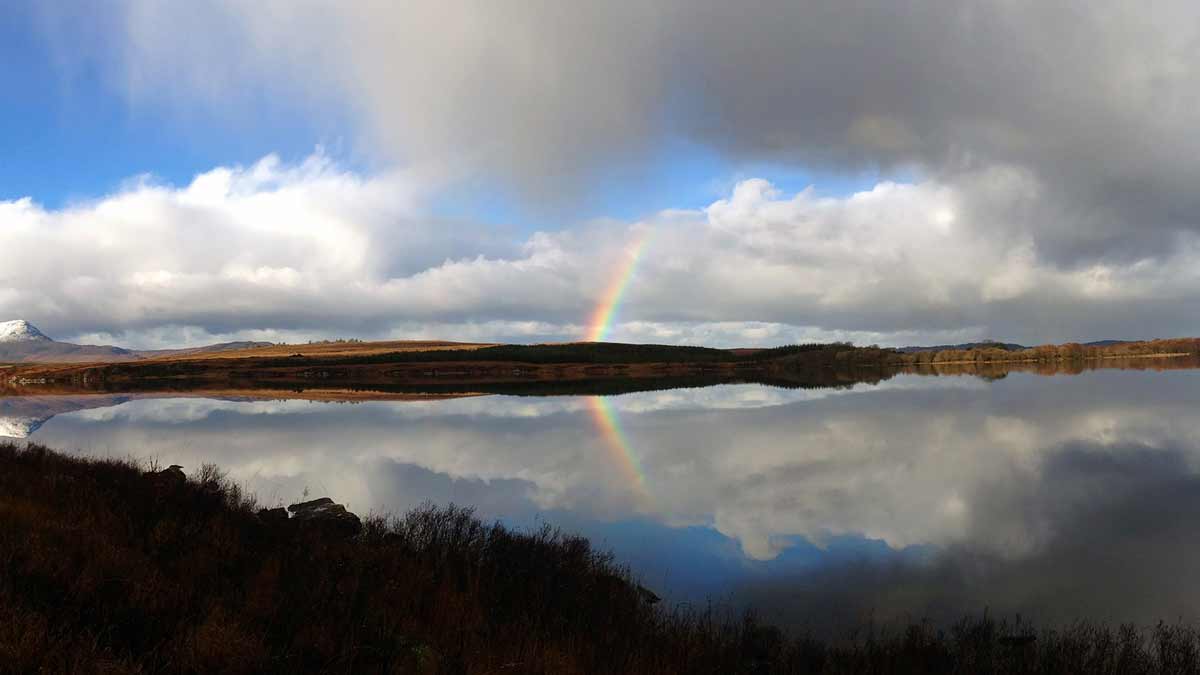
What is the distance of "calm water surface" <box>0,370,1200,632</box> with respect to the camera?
376 inches

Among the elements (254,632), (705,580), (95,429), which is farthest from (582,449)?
(95,429)

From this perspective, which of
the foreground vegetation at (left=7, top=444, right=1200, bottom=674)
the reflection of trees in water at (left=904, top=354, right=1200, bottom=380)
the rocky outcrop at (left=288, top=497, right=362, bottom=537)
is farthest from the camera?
the reflection of trees in water at (left=904, top=354, right=1200, bottom=380)

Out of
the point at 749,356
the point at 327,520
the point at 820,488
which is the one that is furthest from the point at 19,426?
the point at 749,356

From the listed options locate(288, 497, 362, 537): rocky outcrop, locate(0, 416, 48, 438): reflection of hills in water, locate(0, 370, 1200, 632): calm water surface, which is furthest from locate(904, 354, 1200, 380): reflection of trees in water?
locate(0, 416, 48, 438): reflection of hills in water

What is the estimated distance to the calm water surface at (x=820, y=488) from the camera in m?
9.56

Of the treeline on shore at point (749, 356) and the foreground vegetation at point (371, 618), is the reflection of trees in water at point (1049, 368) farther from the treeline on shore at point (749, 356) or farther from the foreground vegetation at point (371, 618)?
the foreground vegetation at point (371, 618)

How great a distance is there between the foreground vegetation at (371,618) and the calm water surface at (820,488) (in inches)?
54.1

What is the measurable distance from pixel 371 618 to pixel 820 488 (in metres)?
12.8

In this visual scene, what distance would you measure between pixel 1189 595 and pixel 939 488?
7.08 m

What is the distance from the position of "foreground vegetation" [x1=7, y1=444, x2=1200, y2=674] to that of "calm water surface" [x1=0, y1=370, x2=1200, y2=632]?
137 centimetres

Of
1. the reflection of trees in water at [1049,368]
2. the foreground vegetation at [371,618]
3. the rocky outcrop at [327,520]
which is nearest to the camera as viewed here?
the foreground vegetation at [371,618]

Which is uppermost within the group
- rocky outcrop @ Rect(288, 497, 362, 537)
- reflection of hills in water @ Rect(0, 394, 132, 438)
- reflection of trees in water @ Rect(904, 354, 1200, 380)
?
reflection of trees in water @ Rect(904, 354, 1200, 380)

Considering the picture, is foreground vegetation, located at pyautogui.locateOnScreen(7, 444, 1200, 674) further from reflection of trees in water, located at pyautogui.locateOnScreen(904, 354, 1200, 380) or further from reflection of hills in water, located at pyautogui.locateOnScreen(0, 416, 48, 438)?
reflection of trees in water, located at pyautogui.locateOnScreen(904, 354, 1200, 380)

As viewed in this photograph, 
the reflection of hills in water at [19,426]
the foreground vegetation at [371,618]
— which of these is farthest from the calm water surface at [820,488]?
the foreground vegetation at [371,618]
